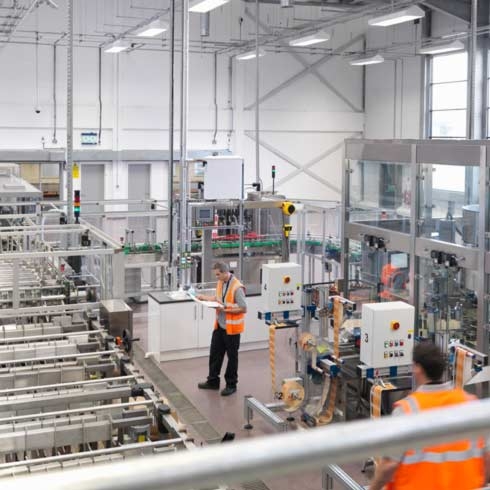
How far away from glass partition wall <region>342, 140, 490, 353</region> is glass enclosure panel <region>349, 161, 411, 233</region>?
0.04 feet

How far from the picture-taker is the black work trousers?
8000 mm

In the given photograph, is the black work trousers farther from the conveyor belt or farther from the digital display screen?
the digital display screen

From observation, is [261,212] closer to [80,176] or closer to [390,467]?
[80,176]

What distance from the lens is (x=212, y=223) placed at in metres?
10.9

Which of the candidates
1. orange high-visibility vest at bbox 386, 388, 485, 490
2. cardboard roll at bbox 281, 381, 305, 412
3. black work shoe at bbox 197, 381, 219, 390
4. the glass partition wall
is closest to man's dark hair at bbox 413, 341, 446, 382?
orange high-visibility vest at bbox 386, 388, 485, 490

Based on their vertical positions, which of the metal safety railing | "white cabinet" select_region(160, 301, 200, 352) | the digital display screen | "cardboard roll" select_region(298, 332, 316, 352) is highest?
the digital display screen

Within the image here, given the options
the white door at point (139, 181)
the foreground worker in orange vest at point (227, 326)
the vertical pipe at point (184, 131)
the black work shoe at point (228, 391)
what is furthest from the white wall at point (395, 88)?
the black work shoe at point (228, 391)

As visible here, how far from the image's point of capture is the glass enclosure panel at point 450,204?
6.82 metres

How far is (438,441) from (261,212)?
10.7 m

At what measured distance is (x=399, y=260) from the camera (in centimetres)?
786

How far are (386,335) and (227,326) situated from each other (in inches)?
90.2

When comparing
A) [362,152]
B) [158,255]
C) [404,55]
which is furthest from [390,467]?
[404,55]

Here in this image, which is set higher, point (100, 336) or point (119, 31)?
point (119, 31)

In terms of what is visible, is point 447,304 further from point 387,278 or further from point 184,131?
point 184,131
